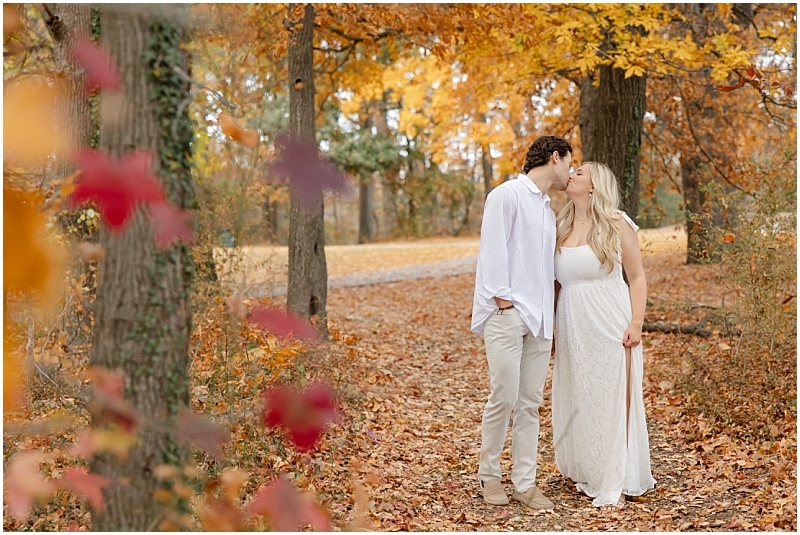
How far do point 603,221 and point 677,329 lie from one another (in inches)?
182

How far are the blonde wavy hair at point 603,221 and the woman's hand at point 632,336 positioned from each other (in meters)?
0.39

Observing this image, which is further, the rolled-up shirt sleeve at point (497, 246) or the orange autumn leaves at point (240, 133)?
the rolled-up shirt sleeve at point (497, 246)

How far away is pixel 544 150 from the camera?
15.3 feet

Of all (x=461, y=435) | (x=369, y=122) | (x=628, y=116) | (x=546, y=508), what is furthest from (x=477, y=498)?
(x=369, y=122)

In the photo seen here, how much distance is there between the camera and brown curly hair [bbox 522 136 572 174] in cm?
466

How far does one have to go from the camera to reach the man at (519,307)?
14.6 feet

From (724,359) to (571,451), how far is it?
262cm

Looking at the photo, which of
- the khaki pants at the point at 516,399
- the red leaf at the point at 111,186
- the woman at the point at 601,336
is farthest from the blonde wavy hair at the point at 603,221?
the red leaf at the point at 111,186

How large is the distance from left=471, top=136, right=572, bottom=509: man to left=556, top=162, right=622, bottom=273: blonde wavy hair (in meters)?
0.23

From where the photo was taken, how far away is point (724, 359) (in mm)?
6711

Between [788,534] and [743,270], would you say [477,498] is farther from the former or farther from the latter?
[743,270]

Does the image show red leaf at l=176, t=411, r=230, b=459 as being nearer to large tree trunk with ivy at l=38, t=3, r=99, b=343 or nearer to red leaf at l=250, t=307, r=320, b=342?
red leaf at l=250, t=307, r=320, b=342

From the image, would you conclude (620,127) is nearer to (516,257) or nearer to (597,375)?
(597,375)

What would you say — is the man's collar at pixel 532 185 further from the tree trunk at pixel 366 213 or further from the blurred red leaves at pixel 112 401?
the tree trunk at pixel 366 213
